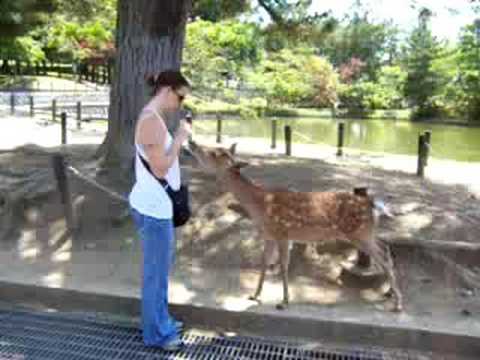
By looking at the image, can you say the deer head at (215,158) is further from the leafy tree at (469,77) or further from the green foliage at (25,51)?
the leafy tree at (469,77)

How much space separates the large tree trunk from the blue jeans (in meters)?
2.69

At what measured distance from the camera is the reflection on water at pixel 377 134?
1936 centimetres

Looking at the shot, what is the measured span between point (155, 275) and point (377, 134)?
24.2 meters

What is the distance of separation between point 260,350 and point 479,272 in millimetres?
1918

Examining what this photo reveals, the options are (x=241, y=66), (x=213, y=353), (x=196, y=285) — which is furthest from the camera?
(x=241, y=66)

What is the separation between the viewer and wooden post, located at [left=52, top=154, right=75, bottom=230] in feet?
15.6

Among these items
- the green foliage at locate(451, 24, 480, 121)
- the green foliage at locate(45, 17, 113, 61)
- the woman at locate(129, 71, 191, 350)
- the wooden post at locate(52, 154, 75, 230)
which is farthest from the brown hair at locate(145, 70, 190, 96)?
the green foliage at locate(451, 24, 480, 121)

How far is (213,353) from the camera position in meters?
3.19

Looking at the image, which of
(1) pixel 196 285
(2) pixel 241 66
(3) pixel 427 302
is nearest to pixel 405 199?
(3) pixel 427 302

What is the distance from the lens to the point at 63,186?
15.9 feet

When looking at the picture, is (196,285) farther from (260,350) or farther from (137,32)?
(137,32)

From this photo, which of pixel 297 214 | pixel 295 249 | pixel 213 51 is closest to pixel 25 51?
pixel 213 51

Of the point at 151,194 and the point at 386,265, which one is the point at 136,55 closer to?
the point at 151,194

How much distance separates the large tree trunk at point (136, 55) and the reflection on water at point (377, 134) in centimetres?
1098
